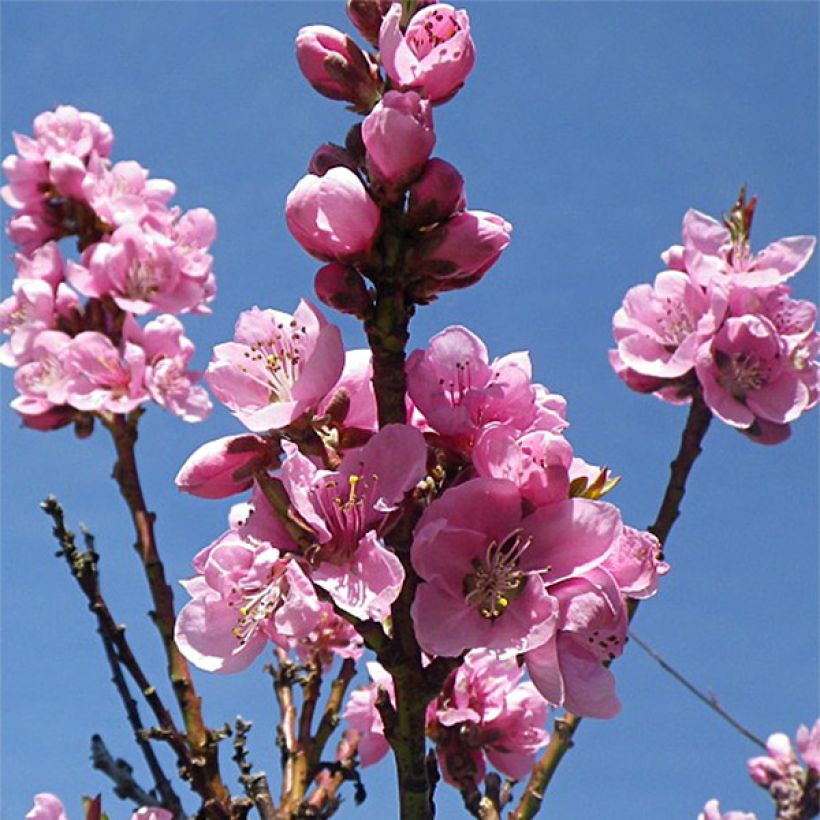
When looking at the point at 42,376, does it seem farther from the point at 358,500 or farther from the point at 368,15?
the point at 358,500

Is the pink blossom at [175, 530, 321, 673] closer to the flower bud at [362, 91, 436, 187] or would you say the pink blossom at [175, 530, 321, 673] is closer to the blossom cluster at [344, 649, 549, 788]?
the flower bud at [362, 91, 436, 187]

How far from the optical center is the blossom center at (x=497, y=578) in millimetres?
1647

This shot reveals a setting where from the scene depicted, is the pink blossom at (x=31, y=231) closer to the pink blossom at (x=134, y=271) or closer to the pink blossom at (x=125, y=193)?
the pink blossom at (x=125, y=193)

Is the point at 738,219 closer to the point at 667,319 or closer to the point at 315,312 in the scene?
the point at 667,319

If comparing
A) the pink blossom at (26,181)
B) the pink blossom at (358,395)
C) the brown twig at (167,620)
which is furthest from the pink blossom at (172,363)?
the pink blossom at (358,395)

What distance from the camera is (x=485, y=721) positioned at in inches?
113

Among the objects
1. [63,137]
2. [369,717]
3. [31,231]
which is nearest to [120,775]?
[369,717]

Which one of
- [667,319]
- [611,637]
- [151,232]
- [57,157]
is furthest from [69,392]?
[611,637]

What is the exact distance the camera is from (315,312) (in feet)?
6.01

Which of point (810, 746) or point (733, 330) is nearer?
point (733, 330)

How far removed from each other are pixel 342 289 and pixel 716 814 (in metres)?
4.41

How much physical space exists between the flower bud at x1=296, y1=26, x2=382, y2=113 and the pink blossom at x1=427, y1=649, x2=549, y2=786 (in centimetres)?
147

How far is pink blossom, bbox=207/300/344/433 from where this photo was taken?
69.6 inches

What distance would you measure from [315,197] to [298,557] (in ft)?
1.80
